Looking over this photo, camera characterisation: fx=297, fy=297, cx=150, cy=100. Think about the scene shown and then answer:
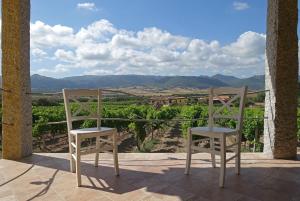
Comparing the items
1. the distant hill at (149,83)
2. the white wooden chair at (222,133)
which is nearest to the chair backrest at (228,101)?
the white wooden chair at (222,133)

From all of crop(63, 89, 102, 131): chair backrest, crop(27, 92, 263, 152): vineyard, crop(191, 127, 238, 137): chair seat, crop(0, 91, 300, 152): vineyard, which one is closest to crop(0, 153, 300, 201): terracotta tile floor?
crop(191, 127, 238, 137): chair seat

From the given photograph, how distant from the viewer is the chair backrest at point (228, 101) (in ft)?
9.46

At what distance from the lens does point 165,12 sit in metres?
11.7

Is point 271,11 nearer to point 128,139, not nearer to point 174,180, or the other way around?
point 174,180

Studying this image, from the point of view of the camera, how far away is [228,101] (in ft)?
10.2

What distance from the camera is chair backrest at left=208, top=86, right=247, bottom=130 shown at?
9.46 feet

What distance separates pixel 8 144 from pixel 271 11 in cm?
368

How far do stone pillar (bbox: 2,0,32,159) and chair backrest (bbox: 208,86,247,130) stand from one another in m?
2.30

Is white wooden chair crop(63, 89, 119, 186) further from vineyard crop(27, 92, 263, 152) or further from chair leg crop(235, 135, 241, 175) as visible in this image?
vineyard crop(27, 92, 263, 152)

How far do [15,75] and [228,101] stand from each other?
256 cm

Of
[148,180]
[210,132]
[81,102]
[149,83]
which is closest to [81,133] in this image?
[81,102]

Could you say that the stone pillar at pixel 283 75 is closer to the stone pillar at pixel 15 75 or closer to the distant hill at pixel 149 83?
the stone pillar at pixel 15 75

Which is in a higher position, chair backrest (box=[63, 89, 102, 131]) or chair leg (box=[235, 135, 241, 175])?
chair backrest (box=[63, 89, 102, 131])

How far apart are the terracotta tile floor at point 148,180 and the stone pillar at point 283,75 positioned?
0.28 m
